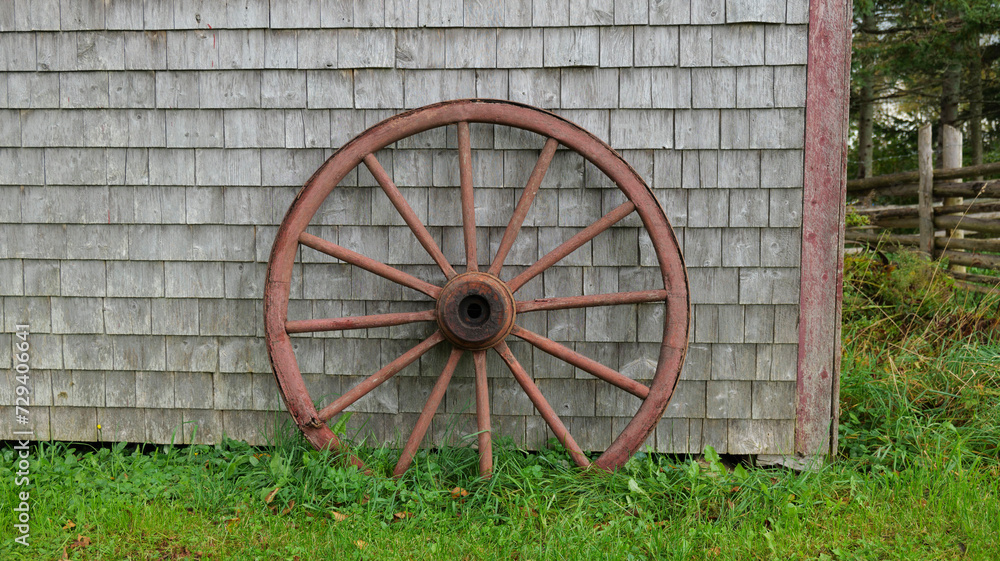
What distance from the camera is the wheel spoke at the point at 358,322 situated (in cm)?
237

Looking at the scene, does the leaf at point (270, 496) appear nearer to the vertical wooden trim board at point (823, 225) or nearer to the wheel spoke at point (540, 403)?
the wheel spoke at point (540, 403)

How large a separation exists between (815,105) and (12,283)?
3520 millimetres

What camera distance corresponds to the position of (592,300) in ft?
7.88

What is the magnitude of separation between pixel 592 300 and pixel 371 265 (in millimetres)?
885

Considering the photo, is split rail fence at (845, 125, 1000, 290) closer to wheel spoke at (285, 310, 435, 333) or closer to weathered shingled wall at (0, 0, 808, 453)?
weathered shingled wall at (0, 0, 808, 453)

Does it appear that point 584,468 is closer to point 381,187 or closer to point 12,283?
point 381,187

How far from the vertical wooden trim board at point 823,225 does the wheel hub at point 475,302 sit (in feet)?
4.17

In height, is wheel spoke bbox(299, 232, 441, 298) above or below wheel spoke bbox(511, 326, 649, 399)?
above

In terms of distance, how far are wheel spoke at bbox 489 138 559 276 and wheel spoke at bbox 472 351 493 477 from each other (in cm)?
36

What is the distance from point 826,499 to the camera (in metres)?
2.22

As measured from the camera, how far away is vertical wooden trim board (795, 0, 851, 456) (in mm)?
2439
